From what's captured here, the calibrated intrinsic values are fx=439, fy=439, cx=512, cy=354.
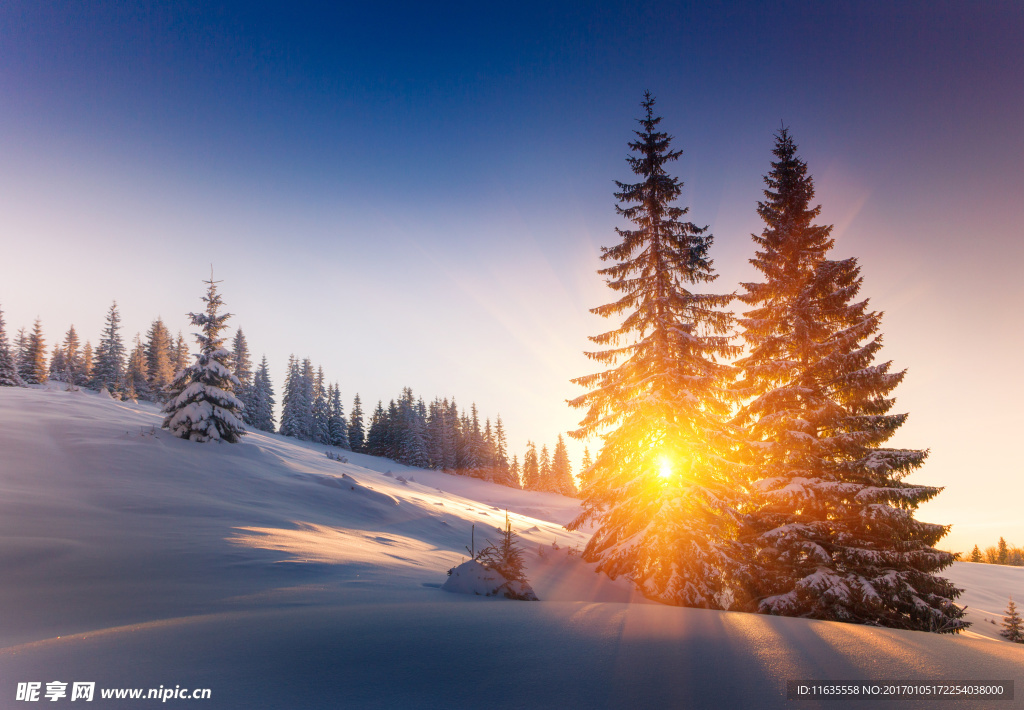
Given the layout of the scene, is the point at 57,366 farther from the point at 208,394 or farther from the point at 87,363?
the point at 208,394

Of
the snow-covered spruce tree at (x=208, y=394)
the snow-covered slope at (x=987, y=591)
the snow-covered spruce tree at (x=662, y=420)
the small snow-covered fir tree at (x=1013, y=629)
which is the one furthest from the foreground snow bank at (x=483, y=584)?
the snow-covered slope at (x=987, y=591)

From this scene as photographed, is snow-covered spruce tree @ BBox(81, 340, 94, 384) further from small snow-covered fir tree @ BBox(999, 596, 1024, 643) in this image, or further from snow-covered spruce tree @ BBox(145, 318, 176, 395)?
small snow-covered fir tree @ BBox(999, 596, 1024, 643)

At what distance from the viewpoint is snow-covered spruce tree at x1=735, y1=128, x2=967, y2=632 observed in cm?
954

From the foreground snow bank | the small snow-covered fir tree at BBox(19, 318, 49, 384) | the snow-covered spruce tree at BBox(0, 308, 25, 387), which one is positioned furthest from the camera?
the small snow-covered fir tree at BBox(19, 318, 49, 384)

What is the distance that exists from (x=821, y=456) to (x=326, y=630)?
37.7 ft

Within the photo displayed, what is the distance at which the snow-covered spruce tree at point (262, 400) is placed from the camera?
55625 millimetres

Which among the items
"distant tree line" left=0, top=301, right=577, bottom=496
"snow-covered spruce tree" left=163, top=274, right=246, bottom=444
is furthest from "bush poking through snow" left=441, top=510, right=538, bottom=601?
"distant tree line" left=0, top=301, right=577, bottom=496

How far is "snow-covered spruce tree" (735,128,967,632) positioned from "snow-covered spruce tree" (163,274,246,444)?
1969 centimetres

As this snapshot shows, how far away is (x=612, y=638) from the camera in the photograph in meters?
4.01

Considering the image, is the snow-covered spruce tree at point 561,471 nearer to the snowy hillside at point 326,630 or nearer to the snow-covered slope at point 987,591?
the snow-covered slope at point 987,591

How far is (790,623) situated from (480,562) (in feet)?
14.2

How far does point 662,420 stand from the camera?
1186 centimetres

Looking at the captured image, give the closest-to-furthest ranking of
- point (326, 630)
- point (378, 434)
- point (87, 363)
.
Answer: point (326, 630), point (87, 363), point (378, 434)

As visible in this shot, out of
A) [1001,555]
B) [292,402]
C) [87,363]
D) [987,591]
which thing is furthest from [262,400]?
[1001,555]
